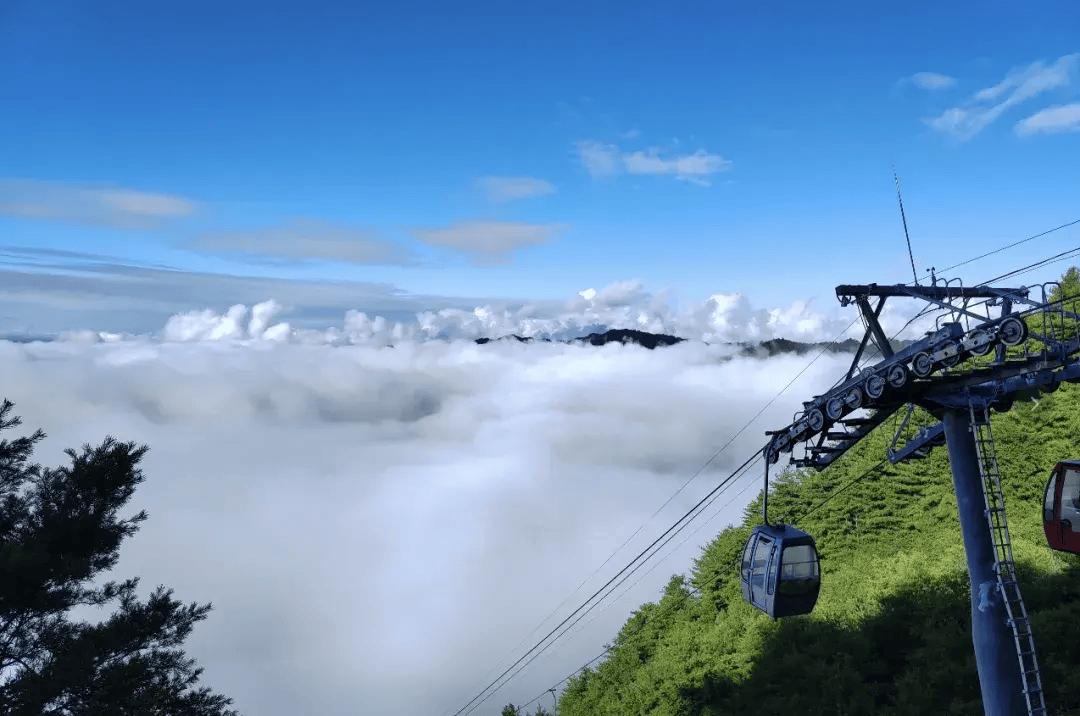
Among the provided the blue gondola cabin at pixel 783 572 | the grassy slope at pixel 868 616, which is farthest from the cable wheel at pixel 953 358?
the grassy slope at pixel 868 616

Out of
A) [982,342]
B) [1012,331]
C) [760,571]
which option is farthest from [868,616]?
[1012,331]

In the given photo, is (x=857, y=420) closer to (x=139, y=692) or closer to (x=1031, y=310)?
(x=1031, y=310)

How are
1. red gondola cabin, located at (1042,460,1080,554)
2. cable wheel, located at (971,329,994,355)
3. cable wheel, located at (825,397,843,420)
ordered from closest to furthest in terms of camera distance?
cable wheel, located at (971,329,994,355)
red gondola cabin, located at (1042,460,1080,554)
cable wheel, located at (825,397,843,420)

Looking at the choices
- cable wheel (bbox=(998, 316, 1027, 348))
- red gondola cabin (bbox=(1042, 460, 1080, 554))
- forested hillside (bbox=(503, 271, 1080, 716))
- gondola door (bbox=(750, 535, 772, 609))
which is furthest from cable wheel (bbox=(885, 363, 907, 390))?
forested hillside (bbox=(503, 271, 1080, 716))

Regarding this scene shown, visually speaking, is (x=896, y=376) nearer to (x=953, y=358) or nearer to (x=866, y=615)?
(x=953, y=358)

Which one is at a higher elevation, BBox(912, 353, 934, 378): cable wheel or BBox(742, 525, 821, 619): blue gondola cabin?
BBox(912, 353, 934, 378): cable wheel

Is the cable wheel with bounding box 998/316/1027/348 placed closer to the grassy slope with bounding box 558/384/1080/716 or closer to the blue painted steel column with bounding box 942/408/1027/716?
the blue painted steel column with bounding box 942/408/1027/716
